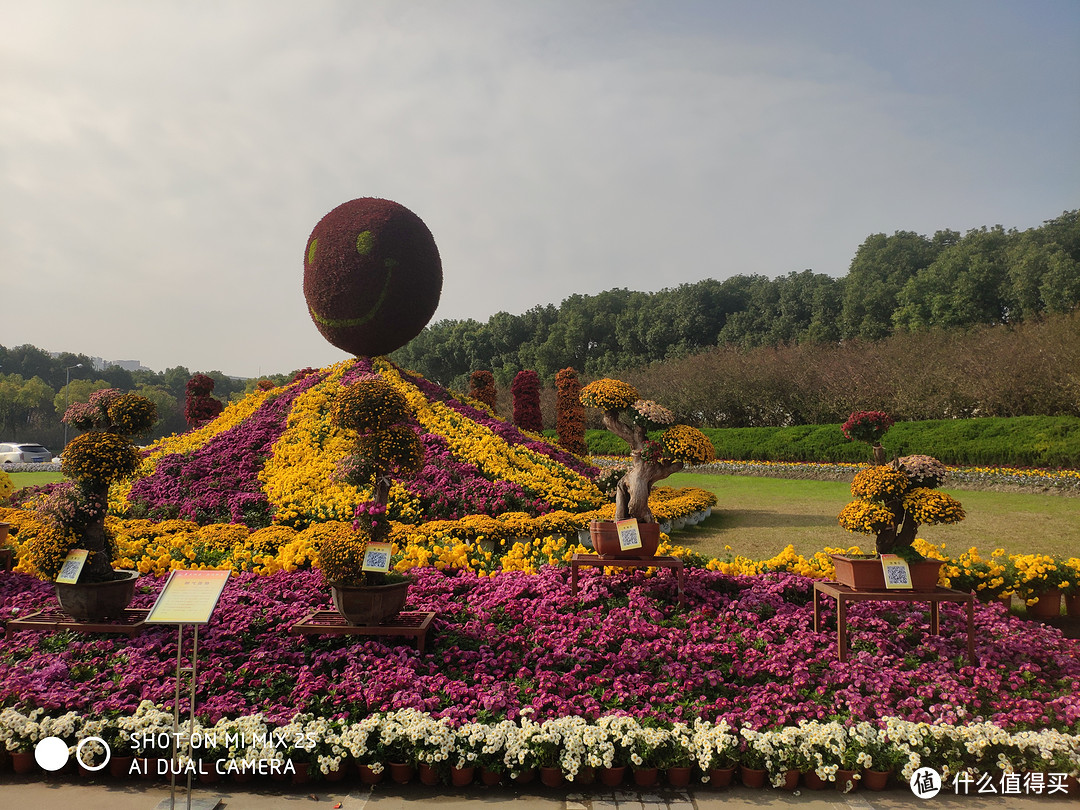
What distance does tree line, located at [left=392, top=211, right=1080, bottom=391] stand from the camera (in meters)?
32.3

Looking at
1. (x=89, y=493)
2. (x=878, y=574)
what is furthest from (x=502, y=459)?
(x=878, y=574)

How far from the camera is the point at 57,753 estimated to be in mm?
3596

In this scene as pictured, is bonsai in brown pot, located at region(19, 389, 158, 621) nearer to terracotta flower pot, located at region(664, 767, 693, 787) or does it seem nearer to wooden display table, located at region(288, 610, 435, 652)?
wooden display table, located at region(288, 610, 435, 652)

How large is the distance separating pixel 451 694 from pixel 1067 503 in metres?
14.0

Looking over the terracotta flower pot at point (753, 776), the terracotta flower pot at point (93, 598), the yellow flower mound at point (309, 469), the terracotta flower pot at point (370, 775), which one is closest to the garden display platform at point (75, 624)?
the terracotta flower pot at point (93, 598)

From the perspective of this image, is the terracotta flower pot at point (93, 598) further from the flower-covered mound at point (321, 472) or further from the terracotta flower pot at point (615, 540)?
the terracotta flower pot at point (615, 540)

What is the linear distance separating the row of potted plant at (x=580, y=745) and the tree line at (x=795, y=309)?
86.0ft

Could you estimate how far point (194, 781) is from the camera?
356 cm

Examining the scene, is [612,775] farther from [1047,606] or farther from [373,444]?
[1047,606]

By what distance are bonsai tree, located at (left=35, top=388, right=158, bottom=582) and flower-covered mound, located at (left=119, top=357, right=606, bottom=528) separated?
9.44 ft

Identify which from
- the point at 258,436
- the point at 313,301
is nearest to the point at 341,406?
the point at 258,436

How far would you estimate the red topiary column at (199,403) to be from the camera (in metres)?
16.1

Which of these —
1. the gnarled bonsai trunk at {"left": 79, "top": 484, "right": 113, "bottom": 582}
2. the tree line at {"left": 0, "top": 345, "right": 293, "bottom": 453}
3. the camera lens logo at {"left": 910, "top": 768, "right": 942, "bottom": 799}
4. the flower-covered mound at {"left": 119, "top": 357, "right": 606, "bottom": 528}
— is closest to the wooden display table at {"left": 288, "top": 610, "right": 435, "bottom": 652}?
the gnarled bonsai trunk at {"left": 79, "top": 484, "right": 113, "bottom": 582}

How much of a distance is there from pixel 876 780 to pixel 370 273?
10778 mm
